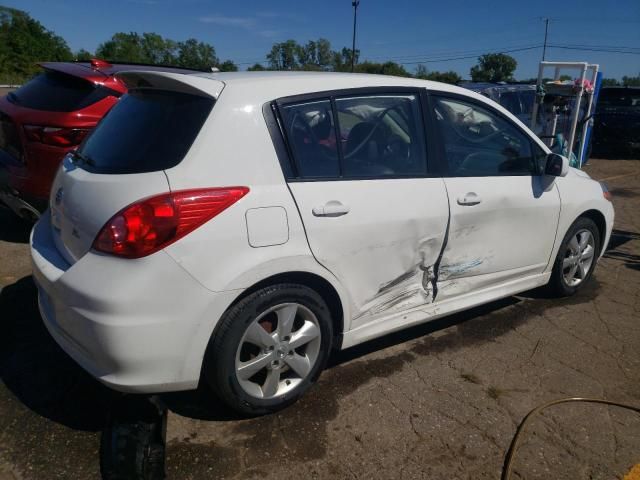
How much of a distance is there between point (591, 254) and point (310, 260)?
3.01 m

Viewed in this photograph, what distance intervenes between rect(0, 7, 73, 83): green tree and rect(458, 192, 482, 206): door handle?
5769cm

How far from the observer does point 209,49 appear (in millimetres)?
98688

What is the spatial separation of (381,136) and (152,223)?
1.45 m

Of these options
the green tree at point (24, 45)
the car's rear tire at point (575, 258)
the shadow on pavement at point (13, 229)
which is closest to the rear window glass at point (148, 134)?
the shadow on pavement at point (13, 229)

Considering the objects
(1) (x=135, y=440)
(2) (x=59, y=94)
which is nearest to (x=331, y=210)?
(1) (x=135, y=440)

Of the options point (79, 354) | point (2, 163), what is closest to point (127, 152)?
point (79, 354)

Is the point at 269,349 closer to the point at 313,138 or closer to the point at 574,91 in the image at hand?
the point at 313,138

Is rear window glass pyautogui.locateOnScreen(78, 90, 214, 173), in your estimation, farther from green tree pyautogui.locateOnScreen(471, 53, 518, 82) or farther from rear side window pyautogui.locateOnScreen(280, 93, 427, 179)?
green tree pyautogui.locateOnScreen(471, 53, 518, 82)

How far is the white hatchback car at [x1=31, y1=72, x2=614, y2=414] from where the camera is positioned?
7.24 ft

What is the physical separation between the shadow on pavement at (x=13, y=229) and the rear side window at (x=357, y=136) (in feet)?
12.0

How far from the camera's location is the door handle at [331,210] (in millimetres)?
2564

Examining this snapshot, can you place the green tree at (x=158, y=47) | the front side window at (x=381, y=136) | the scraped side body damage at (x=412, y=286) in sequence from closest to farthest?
1. the front side window at (x=381, y=136)
2. the scraped side body damage at (x=412, y=286)
3. the green tree at (x=158, y=47)

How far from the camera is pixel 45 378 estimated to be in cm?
289

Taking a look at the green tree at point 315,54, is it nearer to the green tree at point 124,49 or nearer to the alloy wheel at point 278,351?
the green tree at point 124,49
